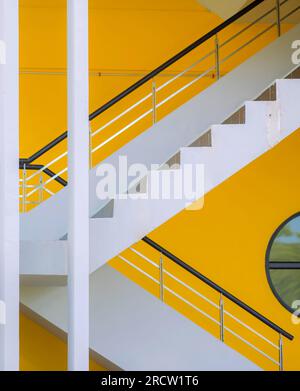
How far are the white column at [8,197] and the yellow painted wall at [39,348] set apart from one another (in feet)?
10.8

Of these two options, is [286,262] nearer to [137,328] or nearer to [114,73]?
[114,73]

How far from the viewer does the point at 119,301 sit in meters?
5.99

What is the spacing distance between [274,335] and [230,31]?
2.51m

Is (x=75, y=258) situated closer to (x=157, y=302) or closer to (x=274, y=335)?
(x=157, y=302)

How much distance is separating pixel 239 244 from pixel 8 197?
12.3 feet

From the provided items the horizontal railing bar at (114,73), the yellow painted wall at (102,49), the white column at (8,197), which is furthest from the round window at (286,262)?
the white column at (8,197)

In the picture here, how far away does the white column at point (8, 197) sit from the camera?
4.40 m

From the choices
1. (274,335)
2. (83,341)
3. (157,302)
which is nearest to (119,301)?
A: (157,302)

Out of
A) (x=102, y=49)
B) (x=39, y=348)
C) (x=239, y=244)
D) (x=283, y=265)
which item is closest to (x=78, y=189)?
(x=39, y=348)

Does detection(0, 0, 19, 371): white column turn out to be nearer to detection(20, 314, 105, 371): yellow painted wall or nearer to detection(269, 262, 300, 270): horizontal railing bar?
detection(20, 314, 105, 371): yellow painted wall

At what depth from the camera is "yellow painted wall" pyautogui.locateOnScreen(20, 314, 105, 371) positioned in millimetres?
7695

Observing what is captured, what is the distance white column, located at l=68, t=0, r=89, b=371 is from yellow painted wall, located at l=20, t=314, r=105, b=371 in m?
3.04

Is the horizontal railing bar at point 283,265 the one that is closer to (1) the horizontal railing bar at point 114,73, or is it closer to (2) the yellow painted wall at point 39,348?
(1) the horizontal railing bar at point 114,73

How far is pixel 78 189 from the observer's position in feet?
15.4
